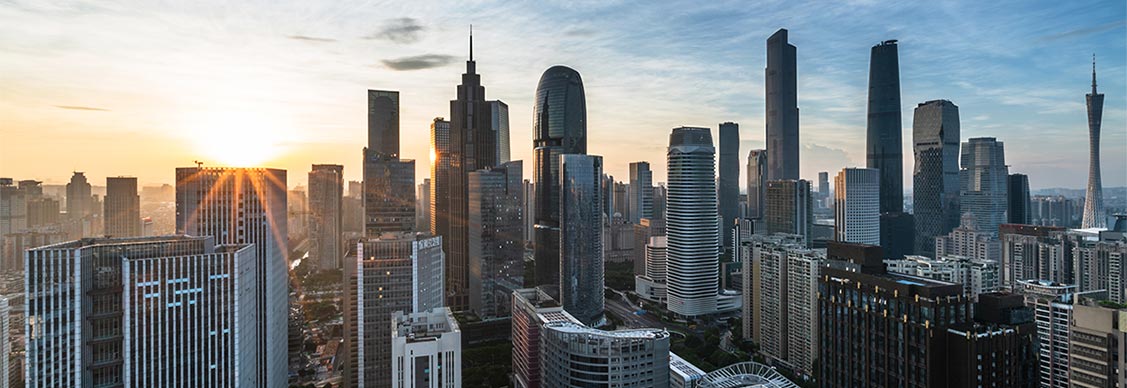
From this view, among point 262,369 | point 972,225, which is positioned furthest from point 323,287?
point 972,225

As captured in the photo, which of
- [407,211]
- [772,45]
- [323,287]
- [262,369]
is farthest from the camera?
[772,45]

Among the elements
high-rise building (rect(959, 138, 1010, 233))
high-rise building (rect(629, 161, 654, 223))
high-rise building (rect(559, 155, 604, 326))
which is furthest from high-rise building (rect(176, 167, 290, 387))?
high-rise building (rect(959, 138, 1010, 233))

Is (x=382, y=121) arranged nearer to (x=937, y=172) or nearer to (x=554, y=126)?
(x=554, y=126)

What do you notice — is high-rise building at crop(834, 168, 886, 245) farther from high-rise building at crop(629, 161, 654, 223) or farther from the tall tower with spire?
high-rise building at crop(629, 161, 654, 223)

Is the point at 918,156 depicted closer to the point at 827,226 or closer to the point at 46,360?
the point at 827,226

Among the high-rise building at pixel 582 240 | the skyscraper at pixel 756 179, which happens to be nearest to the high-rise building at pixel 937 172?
the skyscraper at pixel 756 179
